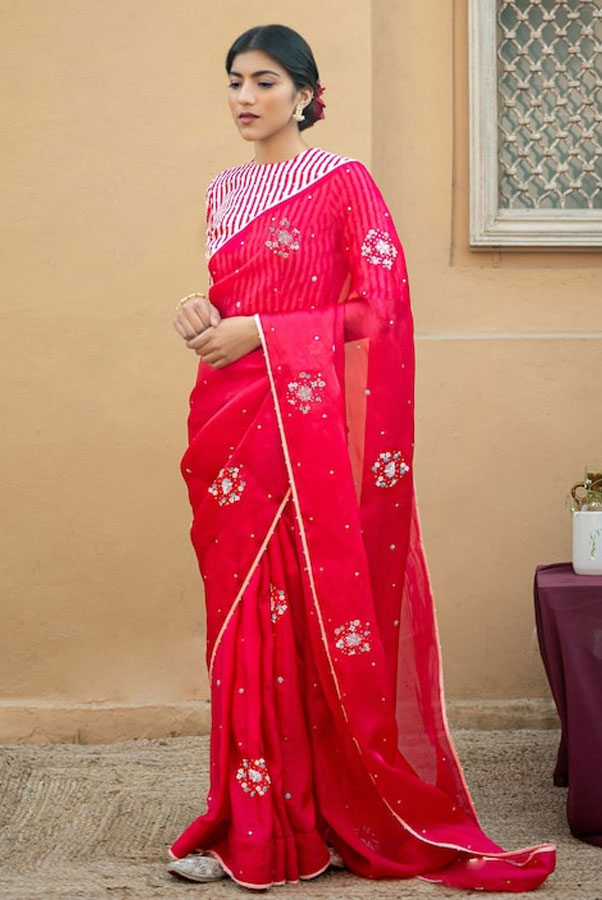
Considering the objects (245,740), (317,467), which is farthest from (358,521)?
(245,740)

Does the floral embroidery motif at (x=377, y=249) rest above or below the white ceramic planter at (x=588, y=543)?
above

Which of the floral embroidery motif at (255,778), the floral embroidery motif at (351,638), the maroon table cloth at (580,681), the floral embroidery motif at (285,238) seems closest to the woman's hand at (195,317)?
the floral embroidery motif at (285,238)

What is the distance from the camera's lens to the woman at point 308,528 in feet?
8.75

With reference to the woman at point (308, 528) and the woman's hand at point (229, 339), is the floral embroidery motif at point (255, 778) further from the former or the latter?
the woman's hand at point (229, 339)

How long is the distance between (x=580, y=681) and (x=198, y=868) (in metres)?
0.97

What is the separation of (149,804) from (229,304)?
133 cm

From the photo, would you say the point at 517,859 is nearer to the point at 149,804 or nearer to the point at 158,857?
the point at 158,857

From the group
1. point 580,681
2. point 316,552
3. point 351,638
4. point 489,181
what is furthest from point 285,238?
point 489,181

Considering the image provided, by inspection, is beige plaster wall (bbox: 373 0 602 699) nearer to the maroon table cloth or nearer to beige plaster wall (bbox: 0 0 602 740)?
beige plaster wall (bbox: 0 0 602 740)

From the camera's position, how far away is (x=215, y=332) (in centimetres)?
270

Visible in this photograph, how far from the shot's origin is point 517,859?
265 centimetres

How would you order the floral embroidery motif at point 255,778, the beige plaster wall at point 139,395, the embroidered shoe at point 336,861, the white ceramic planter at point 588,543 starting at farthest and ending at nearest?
the beige plaster wall at point 139,395 < the white ceramic planter at point 588,543 < the embroidered shoe at point 336,861 < the floral embroidery motif at point 255,778

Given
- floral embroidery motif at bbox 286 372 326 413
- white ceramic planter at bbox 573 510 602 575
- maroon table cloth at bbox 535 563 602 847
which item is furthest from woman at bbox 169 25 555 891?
white ceramic planter at bbox 573 510 602 575

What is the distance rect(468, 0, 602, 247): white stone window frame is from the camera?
3.97 m
